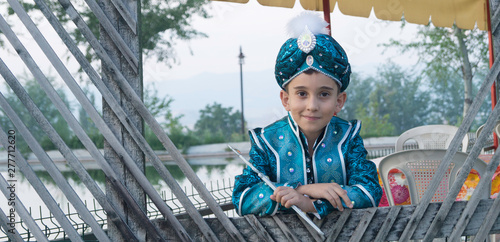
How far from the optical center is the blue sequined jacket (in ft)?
6.01

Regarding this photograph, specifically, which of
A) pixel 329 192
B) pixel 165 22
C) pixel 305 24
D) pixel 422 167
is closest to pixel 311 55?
pixel 305 24

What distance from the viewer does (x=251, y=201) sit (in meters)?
1.83

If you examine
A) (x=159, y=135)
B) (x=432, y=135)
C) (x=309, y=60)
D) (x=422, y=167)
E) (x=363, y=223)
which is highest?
(x=309, y=60)

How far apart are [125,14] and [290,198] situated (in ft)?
Answer: 3.07

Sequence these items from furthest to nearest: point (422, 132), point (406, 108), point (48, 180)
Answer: point (406, 108) < point (48, 180) < point (422, 132)

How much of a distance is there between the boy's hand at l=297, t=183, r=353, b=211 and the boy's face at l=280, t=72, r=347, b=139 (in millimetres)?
220

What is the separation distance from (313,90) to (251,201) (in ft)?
1.50

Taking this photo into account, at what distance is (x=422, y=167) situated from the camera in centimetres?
305

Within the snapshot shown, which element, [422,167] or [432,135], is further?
[432,135]

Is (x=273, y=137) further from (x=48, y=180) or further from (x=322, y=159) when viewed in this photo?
(x=48, y=180)

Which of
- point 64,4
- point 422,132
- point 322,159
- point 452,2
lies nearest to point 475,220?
point 322,159

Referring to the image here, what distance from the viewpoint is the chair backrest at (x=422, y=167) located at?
9.79 feet

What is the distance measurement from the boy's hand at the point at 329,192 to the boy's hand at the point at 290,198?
0.10ft

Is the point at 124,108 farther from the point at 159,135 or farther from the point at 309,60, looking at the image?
the point at 309,60
